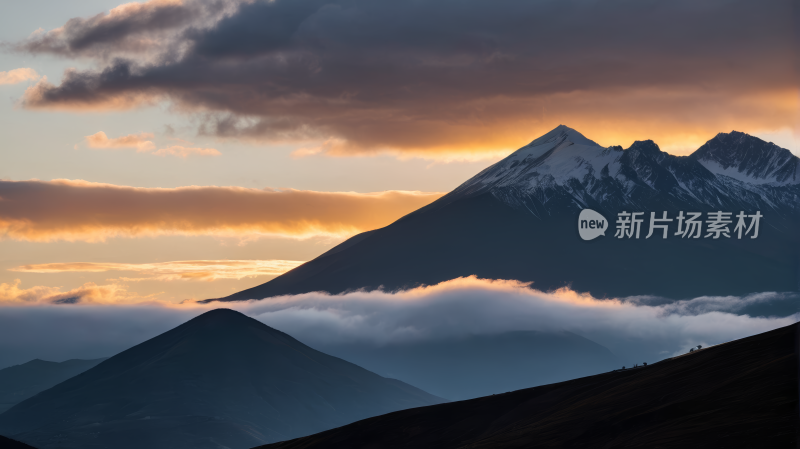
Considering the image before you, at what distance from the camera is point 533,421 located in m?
158

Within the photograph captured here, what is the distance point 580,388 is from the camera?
6806 inches

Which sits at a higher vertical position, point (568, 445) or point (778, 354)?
point (778, 354)

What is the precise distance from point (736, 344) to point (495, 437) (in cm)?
4183

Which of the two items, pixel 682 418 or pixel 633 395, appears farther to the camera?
pixel 633 395

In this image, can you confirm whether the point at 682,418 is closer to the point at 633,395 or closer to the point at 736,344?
the point at 633,395

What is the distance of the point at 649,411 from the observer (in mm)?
125938

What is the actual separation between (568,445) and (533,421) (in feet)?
90.7

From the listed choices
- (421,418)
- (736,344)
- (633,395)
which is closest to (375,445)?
(421,418)

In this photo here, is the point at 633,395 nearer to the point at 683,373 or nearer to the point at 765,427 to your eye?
the point at 683,373

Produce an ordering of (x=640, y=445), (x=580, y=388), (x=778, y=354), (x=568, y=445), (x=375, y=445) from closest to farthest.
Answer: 1. (x=640, y=445)
2. (x=778, y=354)
3. (x=568, y=445)
4. (x=580, y=388)
5. (x=375, y=445)

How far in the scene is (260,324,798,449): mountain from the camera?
101312mm

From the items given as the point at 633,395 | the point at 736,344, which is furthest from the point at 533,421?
the point at 736,344

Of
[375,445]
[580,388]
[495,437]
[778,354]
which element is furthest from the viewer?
[375,445]

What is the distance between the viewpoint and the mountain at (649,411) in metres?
101
